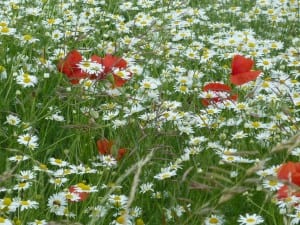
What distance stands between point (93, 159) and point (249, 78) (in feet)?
2.65

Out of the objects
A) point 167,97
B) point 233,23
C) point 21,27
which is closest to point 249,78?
point 167,97

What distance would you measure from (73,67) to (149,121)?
59 cm

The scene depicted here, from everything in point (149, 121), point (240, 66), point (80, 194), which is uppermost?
point (240, 66)

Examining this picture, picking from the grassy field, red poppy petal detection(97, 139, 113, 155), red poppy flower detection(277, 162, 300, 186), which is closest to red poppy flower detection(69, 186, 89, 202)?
the grassy field

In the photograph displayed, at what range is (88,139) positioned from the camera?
328 centimetres

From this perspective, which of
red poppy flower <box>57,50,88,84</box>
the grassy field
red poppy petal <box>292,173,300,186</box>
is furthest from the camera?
red poppy flower <box>57,50,88,84</box>

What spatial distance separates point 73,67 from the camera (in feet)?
11.4

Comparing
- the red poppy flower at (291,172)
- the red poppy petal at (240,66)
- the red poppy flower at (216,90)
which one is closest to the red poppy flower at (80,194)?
the red poppy flower at (291,172)

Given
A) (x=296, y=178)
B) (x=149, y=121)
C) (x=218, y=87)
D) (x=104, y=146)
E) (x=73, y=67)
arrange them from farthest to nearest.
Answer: (x=73, y=67) < (x=218, y=87) < (x=149, y=121) < (x=104, y=146) < (x=296, y=178)

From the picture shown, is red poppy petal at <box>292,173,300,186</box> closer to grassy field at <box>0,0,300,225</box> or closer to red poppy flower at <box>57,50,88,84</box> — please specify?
grassy field at <box>0,0,300,225</box>

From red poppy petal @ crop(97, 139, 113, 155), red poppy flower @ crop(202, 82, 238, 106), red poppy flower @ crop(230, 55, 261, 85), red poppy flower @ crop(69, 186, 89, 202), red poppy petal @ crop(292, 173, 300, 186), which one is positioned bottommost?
red poppy flower @ crop(69, 186, 89, 202)

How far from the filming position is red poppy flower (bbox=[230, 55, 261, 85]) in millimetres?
3336

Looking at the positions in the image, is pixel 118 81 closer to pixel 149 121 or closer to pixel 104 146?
pixel 149 121

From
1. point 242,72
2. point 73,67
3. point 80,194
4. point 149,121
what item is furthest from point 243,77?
point 80,194
